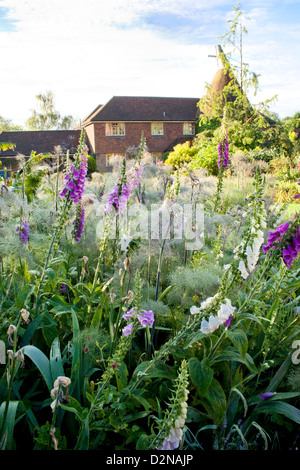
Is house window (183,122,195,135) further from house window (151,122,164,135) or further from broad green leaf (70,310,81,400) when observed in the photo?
broad green leaf (70,310,81,400)

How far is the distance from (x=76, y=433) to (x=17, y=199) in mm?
2345

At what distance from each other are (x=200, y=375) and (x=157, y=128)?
109ft

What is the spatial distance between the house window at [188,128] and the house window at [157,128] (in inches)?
87.9

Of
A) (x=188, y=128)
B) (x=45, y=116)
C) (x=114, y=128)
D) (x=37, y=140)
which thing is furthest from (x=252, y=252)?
(x=45, y=116)

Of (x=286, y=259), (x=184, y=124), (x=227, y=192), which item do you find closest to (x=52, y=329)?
(x=286, y=259)

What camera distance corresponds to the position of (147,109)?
3350 cm

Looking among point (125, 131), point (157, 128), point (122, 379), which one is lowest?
point (122, 379)

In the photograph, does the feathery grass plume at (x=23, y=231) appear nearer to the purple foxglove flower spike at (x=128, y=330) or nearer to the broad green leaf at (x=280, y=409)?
the purple foxglove flower spike at (x=128, y=330)

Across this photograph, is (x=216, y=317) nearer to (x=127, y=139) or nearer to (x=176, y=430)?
(x=176, y=430)

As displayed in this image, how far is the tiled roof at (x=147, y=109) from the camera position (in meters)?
32.2

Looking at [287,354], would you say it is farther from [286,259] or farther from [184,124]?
[184,124]

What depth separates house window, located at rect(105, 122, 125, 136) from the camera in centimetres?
3209

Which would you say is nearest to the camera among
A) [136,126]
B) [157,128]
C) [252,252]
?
[252,252]
